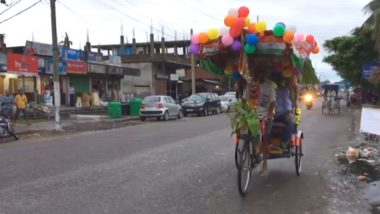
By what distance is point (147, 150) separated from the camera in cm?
1484

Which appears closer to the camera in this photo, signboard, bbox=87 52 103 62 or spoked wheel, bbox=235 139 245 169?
spoked wheel, bbox=235 139 245 169

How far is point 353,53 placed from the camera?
144ft

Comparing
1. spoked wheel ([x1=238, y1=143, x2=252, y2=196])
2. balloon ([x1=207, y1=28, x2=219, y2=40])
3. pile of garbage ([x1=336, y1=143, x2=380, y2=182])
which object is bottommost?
pile of garbage ([x1=336, y1=143, x2=380, y2=182])

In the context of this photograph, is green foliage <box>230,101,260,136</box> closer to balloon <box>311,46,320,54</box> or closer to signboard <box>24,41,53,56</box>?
balloon <box>311,46,320,54</box>

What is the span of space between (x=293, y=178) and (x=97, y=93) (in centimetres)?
3404

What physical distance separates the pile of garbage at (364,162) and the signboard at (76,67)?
2522 centimetres

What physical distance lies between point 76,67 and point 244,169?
101 feet

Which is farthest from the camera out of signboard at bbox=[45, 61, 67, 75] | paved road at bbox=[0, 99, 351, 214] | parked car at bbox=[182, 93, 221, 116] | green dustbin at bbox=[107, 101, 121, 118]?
parked car at bbox=[182, 93, 221, 116]

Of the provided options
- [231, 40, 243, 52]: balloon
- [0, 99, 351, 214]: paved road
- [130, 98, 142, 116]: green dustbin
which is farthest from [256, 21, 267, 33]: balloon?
[130, 98, 142, 116]: green dustbin

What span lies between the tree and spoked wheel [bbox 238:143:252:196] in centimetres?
3626

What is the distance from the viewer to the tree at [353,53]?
43.6 m

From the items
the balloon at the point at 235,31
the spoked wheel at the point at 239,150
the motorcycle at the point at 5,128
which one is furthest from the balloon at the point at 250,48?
the motorcycle at the point at 5,128

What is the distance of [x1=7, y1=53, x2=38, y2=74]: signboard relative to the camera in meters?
30.5

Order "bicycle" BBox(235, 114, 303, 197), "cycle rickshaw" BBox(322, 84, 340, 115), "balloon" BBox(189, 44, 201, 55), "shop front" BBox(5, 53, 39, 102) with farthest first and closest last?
1. "cycle rickshaw" BBox(322, 84, 340, 115)
2. "shop front" BBox(5, 53, 39, 102)
3. "balloon" BBox(189, 44, 201, 55)
4. "bicycle" BBox(235, 114, 303, 197)
